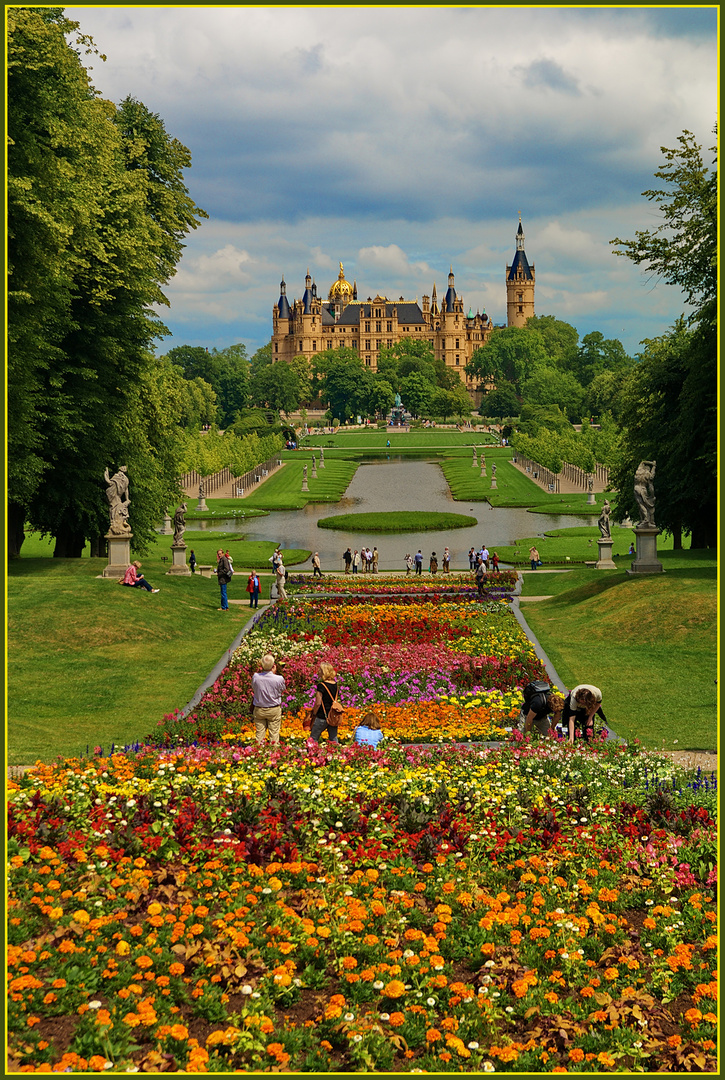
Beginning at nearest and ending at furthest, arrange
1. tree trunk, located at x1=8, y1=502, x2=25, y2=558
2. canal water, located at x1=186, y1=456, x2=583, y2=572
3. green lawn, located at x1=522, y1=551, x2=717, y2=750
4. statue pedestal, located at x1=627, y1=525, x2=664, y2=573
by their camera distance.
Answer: green lawn, located at x1=522, y1=551, x2=717, y2=750 → statue pedestal, located at x1=627, y1=525, x2=664, y2=573 → tree trunk, located at x1=8, y1=502, x2=25, y2=558 → canal water, located at x1=186, y1=456, x2=583, y2=572

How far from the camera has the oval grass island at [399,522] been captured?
171 feet

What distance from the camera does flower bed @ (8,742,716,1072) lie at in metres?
5.77

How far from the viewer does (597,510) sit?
62625mm

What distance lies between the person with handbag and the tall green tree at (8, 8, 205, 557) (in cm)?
1310

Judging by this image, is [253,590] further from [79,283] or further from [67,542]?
[79,283]

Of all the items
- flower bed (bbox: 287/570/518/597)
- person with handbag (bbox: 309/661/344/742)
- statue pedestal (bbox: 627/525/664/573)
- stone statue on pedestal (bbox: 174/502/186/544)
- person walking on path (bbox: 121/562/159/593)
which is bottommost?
person with handbag (bbox: 309/661/344/742)

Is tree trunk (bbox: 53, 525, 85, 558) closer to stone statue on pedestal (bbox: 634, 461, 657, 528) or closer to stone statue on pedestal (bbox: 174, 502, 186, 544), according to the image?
stone statue on pedestal (bbox: 174, 502, 186, 544)

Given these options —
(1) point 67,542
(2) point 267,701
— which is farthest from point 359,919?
(1) point 67,542

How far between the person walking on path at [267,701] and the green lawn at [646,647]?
5.20 m

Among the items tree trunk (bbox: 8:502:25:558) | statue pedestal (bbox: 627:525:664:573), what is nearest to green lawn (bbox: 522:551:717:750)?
statue pedestal (bbox: 627:525:664:573)

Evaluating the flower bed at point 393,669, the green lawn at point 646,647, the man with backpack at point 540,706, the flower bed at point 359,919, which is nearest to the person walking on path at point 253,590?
→ the flower bed at point 393,669

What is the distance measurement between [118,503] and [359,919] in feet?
70.1

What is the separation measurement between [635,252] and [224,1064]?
2791cm

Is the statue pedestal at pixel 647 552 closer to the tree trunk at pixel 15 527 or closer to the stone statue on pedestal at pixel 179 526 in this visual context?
the stone statue on pedestal at pixel 179 526
